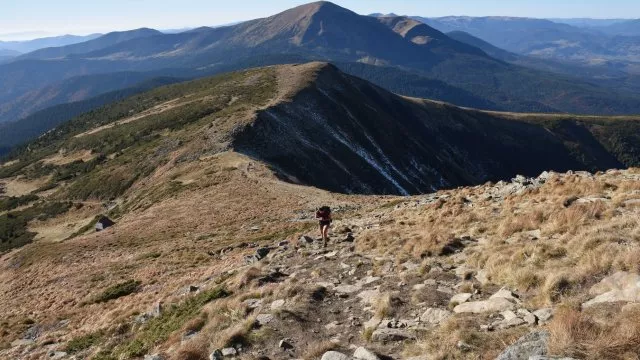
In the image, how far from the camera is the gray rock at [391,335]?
1055 centimetres

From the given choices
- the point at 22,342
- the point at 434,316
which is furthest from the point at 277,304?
the point at 22,342

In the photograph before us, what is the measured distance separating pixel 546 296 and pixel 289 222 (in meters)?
26.3

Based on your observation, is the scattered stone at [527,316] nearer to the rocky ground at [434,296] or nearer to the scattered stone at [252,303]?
the rocky ground at [434,296]

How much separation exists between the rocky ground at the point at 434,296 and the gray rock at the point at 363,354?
0.11ft

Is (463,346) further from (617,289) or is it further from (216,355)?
(216,355)

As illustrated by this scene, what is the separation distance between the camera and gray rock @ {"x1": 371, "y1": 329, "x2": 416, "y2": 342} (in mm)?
10555

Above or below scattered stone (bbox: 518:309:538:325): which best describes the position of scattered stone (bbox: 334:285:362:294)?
below

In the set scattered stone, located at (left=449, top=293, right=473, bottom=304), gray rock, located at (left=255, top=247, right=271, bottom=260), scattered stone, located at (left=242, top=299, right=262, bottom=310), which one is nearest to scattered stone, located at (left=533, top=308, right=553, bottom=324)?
scattered stone, located at (left=449, top=293, right=473, bottom=304)

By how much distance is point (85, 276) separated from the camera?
30.3 meters

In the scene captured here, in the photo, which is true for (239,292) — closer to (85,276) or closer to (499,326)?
(499,326)

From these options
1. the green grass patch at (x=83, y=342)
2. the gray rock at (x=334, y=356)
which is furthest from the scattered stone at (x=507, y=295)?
the green grass patch at (x=83, y=342)

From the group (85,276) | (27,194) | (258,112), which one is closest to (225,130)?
(258,112)

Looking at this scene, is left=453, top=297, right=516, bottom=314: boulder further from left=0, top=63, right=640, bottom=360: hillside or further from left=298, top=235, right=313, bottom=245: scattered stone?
left=298, top=235, right=313, bottom=245: scattered stone

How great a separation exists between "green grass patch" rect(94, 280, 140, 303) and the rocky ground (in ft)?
7.56
